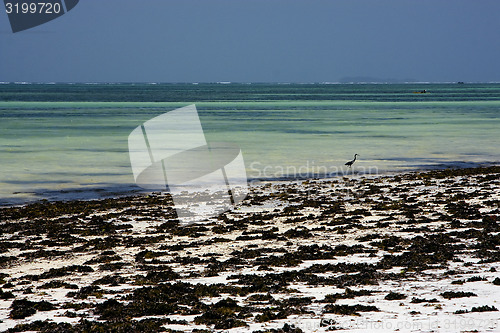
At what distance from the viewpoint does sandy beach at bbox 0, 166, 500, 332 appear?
7215 millimetres

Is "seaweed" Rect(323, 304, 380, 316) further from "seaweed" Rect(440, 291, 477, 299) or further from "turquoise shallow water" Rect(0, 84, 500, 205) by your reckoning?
"turquoise shallow water" Rect(0, 84, 500, 205)

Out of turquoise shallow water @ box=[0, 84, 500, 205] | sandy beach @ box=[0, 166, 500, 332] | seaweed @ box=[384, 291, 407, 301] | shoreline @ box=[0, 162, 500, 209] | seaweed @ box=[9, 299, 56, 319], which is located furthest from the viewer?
turquoise shallow water @ box=[0, 84, 500, 205]

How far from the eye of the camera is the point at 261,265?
10.0m

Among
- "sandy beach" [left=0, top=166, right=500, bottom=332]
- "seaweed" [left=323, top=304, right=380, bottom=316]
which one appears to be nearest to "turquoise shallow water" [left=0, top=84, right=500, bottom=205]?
"sandy beach" [left=0, top=166, right=500, bottom=332]

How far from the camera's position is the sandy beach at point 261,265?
23.7 feet

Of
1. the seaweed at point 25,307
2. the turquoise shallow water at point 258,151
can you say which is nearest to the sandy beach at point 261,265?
the seaweed at point 25,307

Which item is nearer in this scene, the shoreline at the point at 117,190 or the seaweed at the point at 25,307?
the seaweed at the point at 25,307

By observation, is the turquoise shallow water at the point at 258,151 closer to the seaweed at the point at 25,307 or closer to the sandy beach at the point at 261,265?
the sandy beach at the point at 261,265

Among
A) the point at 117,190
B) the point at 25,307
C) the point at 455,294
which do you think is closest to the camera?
the point at 455,294

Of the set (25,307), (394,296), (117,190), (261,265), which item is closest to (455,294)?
(394,296)

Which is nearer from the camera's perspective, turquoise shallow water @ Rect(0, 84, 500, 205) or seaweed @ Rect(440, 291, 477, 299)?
seaweed @ Rect(440, 291, 477, 299)

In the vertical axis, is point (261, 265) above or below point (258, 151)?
above

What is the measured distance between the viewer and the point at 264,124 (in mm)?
51938

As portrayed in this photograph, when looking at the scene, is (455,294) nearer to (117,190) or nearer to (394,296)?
(394,296)
